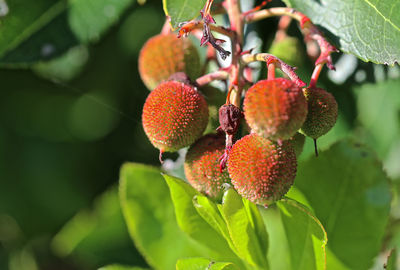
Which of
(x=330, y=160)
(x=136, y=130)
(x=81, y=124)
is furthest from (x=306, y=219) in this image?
(x=81, y=124)

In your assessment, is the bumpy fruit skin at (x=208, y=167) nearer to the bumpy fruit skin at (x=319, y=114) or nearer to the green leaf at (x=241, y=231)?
the green leaf at (x=241, y=231)

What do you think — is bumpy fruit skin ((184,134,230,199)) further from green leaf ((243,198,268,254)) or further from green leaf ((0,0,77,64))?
green leaf ((0,0,77,64))

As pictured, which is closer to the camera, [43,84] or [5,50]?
[5,50]

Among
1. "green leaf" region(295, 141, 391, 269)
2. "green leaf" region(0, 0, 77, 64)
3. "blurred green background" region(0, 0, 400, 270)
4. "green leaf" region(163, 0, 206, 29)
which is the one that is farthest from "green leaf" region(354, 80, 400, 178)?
"green leaf" region(0, 0, 77, 64)

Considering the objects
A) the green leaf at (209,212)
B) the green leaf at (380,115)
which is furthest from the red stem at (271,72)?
the green leaf at (380,115)

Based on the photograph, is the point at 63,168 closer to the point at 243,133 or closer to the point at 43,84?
the point at 43,84

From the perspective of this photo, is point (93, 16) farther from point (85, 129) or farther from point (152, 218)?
point (85, 129)

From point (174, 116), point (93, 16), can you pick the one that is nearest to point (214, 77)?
point (174, 116)
